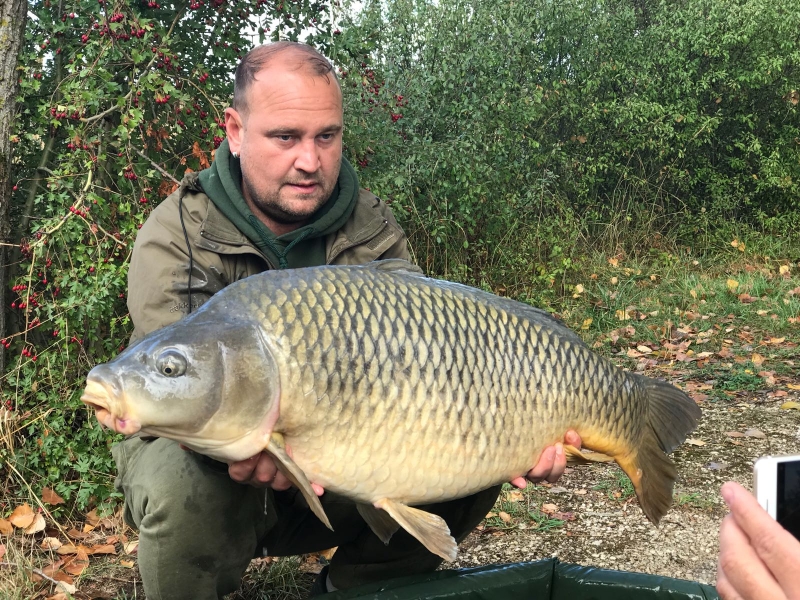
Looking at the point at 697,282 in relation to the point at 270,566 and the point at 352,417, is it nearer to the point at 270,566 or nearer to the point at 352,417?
the point at 270,566

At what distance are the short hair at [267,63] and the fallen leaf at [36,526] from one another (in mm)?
1221

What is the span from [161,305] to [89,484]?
38.6 inches

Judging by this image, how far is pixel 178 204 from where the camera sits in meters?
1.60

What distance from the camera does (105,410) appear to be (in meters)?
1.06

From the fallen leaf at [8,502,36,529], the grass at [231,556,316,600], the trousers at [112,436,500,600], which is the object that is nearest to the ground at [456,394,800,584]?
the grass at [231,556,316,600]

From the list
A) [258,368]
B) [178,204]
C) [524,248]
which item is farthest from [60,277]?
[524,248]

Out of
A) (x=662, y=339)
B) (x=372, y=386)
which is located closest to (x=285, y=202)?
(x=372, y=386)

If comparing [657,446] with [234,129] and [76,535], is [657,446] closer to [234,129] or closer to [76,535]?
[234,129]

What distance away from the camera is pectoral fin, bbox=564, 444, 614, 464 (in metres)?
1.34

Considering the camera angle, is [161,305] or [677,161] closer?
[161,305]

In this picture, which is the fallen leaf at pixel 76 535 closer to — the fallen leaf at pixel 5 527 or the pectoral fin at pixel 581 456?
the fallen leaf at pixel 5 527

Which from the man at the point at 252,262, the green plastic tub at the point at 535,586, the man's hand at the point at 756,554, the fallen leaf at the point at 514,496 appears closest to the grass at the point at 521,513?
the fallen leaf at the point at 514,496

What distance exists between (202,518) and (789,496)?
0.97m

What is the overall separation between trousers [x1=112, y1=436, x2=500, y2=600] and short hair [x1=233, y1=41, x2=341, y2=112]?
76 centimetres
